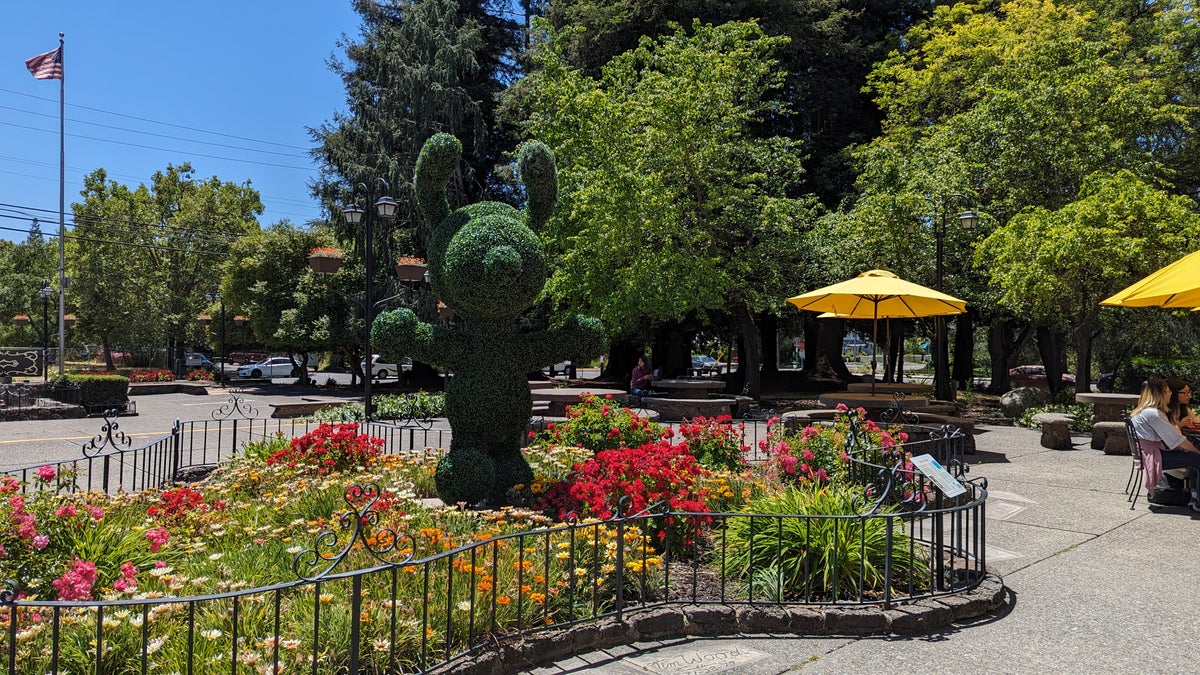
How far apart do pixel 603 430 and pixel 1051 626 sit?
5.08m

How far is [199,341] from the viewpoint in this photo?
47.0m

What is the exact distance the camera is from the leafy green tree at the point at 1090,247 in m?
14.0

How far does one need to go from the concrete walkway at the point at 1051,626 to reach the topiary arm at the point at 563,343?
10.2 ft

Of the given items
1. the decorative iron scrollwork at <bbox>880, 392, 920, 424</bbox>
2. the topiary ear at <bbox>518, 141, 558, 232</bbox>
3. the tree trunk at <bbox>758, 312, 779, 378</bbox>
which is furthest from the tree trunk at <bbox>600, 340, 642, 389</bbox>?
the topiary ear at <bbox>518, 141, 558, 232</bbox>

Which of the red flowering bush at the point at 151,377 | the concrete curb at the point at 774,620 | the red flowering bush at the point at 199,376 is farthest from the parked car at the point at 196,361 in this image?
the concrete curb at the point at 774,620

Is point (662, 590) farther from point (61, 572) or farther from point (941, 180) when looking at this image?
point (941, 180)

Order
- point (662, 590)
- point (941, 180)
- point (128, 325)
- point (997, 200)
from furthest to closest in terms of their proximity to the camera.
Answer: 1. point (128, 325)
2. point (997, 200)
3. point (941, 180)
4. point (662, 590)

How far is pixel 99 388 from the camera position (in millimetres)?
18781

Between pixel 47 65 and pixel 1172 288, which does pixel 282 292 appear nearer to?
pixel 47 65

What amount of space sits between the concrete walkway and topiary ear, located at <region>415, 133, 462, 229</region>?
455cm

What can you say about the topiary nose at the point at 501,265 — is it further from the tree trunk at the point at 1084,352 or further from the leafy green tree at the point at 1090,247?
the tree trunk at the point at 1084,352

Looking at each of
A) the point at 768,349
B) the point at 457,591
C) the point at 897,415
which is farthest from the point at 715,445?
the point at 768,349

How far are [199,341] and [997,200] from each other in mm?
45945

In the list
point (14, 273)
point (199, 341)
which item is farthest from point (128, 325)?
point (14, 273)
